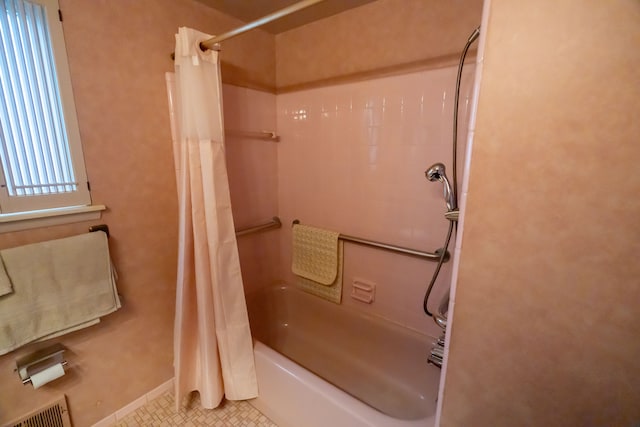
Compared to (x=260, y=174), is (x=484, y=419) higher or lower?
lower

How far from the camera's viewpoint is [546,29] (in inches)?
20.6

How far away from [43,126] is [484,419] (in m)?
1.86

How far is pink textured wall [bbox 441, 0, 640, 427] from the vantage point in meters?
0.49

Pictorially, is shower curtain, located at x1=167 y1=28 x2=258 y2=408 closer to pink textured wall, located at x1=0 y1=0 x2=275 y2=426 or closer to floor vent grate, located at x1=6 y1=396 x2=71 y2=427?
pink textured wall, located at x1=0 y1=0 x2=275 y2=426

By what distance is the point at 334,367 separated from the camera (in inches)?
66.9

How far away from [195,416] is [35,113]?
1.63 meters

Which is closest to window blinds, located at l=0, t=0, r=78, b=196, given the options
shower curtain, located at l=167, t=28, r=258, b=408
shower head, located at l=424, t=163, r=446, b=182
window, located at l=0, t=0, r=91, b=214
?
window, located at l=0, t=0, r=91, b=214

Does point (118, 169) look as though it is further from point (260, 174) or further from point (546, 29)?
point (546, 29)

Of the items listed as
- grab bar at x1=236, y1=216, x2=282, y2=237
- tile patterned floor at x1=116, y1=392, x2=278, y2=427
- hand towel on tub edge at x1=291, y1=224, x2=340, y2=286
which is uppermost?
grab bar at x1=236, y1=216, x2=282, y2=237

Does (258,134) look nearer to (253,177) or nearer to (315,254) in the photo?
(253,177)

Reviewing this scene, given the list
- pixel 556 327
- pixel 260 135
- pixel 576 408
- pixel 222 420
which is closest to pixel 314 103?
pixel 260 135

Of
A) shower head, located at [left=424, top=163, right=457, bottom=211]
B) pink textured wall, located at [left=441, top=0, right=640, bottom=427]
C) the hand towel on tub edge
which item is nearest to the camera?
pink textured wall, located at [left=441, top=0, right=640, bottom=427]

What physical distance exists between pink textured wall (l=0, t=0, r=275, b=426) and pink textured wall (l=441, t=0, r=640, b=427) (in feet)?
4.75

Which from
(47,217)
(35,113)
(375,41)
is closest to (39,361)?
(47,217)
